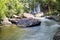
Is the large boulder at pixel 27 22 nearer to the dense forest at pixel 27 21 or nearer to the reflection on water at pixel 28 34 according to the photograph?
the dense forest at pixel 27 21

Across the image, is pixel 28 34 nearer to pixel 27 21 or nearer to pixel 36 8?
pixel 27 21

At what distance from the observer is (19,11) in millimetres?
30688

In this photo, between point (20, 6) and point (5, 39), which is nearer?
point (5, 39)

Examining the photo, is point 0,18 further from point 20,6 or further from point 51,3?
point 51,3

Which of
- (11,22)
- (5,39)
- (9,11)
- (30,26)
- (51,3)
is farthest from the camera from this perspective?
(51,3)

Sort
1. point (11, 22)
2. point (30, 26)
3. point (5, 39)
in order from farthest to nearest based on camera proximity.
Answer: point (11, 22) → point (30, 26) → point (5, 39)

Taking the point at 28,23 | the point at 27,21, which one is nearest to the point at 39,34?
the point at 28,23

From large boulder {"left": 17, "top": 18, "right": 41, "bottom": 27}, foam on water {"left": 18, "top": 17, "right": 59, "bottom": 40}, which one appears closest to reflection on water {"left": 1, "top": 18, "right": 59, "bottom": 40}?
foam on water {"left": 18, "top": 17, "right": 59, "bottom": 40}

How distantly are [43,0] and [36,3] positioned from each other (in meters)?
1.53

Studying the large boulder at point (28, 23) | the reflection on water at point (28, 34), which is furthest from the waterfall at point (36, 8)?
the reflection on water at point (28, 34)

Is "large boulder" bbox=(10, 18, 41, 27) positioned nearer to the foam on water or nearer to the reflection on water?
the foam on water

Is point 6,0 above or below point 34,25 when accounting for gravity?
above

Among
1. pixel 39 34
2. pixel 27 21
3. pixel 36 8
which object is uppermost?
pixel 27 21

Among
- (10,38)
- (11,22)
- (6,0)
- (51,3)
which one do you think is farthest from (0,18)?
(51,3)
